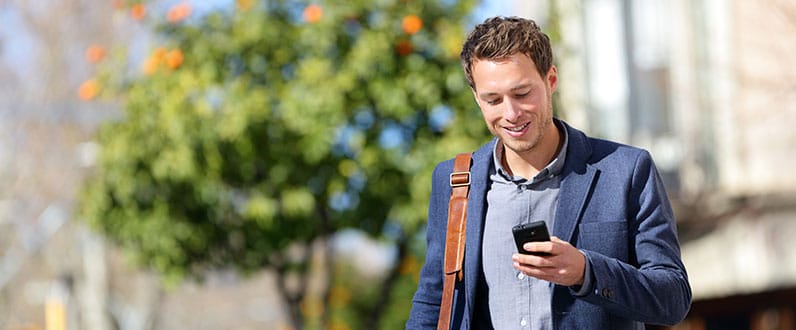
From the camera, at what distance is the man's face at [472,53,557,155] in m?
2.87

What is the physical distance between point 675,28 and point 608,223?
8006 millimetres

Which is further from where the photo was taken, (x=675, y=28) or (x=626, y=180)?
(x=675, y=28)

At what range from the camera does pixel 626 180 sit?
2930 mm

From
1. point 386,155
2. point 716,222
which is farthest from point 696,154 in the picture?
point 386,155

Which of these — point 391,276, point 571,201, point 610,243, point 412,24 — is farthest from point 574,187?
point 391,276

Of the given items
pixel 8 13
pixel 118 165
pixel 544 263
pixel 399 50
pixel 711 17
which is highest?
pixel 8 13

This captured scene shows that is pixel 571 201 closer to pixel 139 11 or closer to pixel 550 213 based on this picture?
pixel 550 213

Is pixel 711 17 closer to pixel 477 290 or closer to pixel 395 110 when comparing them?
pixel 395 110

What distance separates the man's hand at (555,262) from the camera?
2.64 meters

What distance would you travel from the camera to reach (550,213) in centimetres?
299

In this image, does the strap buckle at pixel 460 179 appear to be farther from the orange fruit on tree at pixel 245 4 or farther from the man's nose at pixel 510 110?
the orange fruit on tree at pixel 245 4

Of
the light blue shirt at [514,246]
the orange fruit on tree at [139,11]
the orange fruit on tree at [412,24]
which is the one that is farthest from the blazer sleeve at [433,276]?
the orange fruit on tree at [139,11]

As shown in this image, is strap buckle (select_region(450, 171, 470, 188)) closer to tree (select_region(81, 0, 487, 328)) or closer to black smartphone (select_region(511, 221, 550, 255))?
black smartphone (select_region(511, 221, 550, 255))

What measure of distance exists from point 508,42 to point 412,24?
5.39 meters
